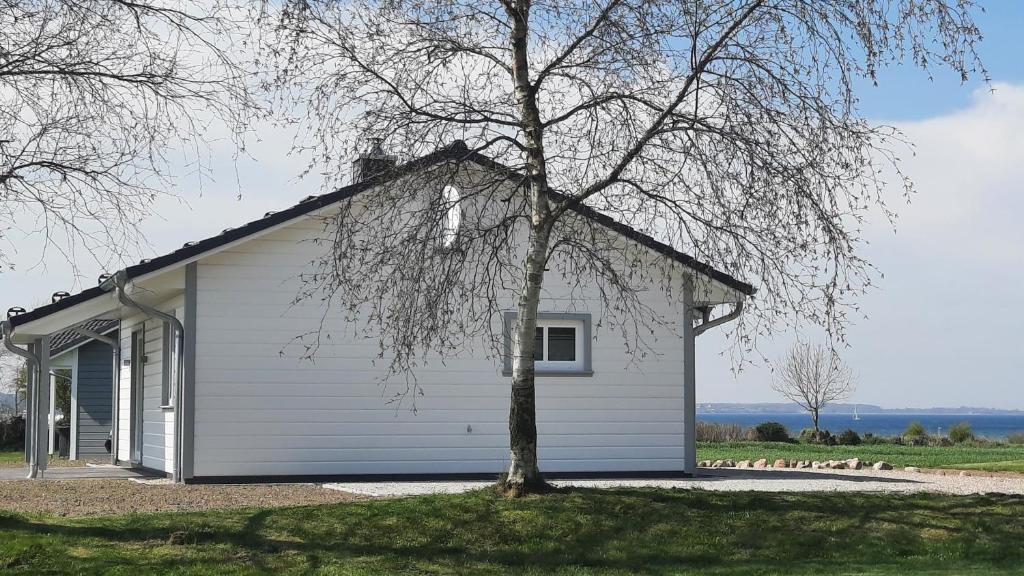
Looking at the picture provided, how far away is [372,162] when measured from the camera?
1174cm

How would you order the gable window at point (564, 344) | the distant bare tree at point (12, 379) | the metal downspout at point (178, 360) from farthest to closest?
1. the distant bare tree at point (12, 379)
2. the gable window at point (564, 344)
3. the metal downspout at point (178, 360)

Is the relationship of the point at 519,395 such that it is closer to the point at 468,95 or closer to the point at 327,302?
the point at 468,95

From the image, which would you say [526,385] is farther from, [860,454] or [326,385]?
[860,454]

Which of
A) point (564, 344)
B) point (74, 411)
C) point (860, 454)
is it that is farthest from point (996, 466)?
point (74, 411)

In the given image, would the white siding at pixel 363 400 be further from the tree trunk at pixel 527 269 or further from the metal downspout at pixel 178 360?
the tree trunk at pixel 527 269

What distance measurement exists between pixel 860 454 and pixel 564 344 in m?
11.5

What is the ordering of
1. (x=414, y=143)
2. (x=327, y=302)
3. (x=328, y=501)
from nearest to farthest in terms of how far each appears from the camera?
(x=414, y=143) < (x=328, y=501) < (x=327, y=302)

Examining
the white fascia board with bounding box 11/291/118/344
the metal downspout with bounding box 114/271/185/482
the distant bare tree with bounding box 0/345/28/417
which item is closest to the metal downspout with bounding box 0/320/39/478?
the white fascia board with bounding box 11/291/118/344

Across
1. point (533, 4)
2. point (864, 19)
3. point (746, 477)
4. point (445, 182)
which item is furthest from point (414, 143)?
point (746, 477)

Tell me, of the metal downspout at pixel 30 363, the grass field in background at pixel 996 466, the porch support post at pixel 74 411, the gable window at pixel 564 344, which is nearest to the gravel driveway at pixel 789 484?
the grass field in background at pixel 996 466

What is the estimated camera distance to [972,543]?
10.7m

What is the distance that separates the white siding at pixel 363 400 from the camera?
1642 cm

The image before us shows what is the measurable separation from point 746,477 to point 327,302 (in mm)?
6768

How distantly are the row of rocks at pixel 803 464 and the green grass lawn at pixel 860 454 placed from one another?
44.6 inches
